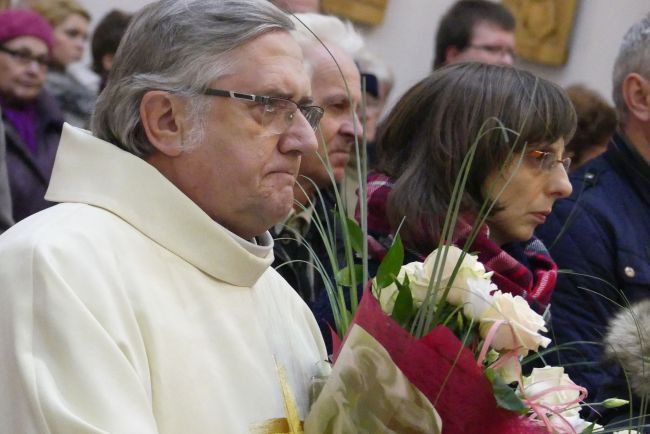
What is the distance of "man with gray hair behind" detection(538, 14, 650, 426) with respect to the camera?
12.5ft

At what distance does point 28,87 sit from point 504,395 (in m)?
3.70

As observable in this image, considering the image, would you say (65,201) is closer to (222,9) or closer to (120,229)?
(120,229)

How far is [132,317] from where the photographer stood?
2531 mm

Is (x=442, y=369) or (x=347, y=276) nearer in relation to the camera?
(x=442, y=369)

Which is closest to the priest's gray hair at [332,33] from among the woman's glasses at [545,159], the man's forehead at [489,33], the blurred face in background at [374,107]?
the blurred face in background at [374,107]

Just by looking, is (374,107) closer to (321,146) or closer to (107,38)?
(107,38)

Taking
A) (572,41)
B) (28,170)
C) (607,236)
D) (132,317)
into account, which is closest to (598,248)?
(607,236)

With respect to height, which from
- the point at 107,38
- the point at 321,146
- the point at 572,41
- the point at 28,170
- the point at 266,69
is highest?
the point at 266,69

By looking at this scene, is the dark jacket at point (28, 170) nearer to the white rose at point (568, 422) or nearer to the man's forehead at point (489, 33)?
the man's forehead at point (489, 33)

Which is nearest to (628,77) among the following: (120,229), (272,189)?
(272,189)

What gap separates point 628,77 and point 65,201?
2.43 metres

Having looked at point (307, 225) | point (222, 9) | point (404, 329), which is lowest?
point (307, 225)

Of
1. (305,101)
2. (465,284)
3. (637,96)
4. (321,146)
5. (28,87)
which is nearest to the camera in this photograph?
(465,284)

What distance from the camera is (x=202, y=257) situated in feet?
9.10
